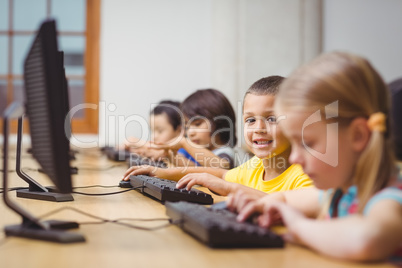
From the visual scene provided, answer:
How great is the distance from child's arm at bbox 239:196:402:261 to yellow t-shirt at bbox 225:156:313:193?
636 millimetres

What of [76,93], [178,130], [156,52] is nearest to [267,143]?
[178,130]

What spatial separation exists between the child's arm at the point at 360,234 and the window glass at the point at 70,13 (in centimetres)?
367

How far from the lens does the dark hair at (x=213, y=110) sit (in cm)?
244

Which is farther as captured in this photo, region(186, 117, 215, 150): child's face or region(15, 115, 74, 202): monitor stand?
region(186, 117, 215, 150): child's face

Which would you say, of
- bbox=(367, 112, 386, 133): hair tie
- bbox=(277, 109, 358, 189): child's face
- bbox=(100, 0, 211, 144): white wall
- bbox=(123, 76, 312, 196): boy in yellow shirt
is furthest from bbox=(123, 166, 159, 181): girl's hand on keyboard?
bbox=(100, 0, 211, 144): white wall

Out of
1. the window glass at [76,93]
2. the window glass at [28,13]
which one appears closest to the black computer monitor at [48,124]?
the window glass at [76,93]

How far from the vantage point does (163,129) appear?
312 cm

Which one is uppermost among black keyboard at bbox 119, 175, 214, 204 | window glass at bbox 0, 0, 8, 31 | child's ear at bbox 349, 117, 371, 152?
window glass at bbox 0, 0, 8, 31

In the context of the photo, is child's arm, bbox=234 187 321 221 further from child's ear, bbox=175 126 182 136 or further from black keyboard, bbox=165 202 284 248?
child's ear, bbox=175 126 182 136

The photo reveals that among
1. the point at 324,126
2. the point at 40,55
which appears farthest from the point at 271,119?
the point at 40,55

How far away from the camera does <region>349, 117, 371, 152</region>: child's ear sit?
77 cm

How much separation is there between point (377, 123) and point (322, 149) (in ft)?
0.30

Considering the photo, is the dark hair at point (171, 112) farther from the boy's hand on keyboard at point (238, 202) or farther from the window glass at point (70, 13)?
the boy's hand on keyboard at point (238, 202)

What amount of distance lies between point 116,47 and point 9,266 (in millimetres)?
3427
